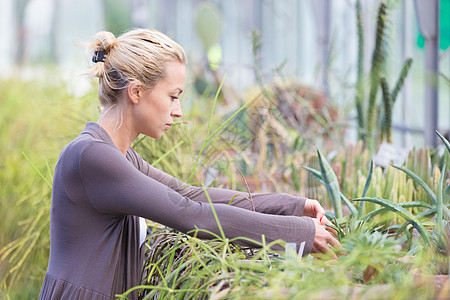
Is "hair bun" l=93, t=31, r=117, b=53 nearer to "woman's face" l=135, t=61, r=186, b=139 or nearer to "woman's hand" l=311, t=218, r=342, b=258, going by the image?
"woman's face" l=135, t=61, r=186, b=139

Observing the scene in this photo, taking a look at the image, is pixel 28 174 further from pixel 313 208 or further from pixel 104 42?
pixel 313 208

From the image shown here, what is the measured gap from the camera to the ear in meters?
0.85

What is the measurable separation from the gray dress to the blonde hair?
0.08m

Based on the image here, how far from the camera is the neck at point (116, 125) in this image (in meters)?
0.88

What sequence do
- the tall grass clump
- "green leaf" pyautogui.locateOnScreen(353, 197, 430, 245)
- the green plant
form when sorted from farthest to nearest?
the green plant → the tall grass clump → "green leaf" pyautogui.locateOnScreen(353, 197, 430, 245)

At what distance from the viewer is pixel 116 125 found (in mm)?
880

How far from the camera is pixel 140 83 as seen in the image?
85 cm

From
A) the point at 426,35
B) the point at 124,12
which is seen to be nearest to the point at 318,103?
the point at 426,35

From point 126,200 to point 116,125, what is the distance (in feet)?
0.67

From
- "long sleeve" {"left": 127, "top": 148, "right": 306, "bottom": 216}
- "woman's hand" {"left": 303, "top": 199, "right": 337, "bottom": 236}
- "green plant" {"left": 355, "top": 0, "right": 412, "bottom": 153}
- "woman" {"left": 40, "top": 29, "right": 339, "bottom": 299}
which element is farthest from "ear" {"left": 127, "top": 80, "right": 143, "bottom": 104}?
"green plant" {"left": 355, "top": 0, "right": 412, "bottom": 153}

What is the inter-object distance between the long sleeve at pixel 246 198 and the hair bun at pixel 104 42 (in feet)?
0.66

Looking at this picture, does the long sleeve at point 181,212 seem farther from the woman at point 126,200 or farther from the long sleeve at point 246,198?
the long sleeve at point 246,198

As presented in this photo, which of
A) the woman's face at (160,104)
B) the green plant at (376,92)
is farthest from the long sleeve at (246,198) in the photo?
the green plant at (376,92)

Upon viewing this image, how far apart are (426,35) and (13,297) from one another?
1624mm
